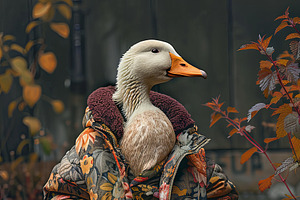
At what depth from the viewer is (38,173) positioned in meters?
2.02

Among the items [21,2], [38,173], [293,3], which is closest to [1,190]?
[38,173]

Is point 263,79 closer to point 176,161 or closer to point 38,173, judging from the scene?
point 176,161

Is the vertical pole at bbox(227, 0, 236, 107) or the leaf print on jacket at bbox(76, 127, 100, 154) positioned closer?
the leaf print on jacket at bbox(76, 127, 100, 154)

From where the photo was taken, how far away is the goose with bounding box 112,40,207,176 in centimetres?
125

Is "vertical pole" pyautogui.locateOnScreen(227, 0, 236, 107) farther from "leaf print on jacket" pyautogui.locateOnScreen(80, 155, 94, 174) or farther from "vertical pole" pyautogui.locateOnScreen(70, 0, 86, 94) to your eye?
"leaf print on jacket" pyautogui.locateOnScreen(80, 155, 94, 174)

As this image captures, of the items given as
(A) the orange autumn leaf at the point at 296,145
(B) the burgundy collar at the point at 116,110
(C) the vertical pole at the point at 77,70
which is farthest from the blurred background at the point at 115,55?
(A) the orange autumn leaf at the point at 296,145

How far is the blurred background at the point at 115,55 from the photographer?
6.46 feet

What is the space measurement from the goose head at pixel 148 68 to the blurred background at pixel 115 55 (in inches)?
25.1

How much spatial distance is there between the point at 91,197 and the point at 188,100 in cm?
87

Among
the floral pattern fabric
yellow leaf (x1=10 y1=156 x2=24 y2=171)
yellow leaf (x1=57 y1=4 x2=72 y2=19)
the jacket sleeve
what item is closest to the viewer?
the floral pattern fabric

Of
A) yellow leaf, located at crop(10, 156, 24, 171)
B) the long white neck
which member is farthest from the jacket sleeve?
yellow leaf, located at crop(10, 156, 24, 171)

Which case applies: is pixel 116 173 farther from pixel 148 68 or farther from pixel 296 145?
pixel 296 145

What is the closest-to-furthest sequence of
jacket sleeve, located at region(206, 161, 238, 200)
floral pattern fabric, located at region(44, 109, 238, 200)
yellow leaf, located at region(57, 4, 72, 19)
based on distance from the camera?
floral pattern fabric, located at region(44, 109, 238, 200) → jacket sleeve, located at region(206, 161, 238, 200) → yellow leaf, located at region(57, 4, 72, 19)

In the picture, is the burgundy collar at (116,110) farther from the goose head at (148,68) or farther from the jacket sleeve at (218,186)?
the jacket sleeve at (218,186)
